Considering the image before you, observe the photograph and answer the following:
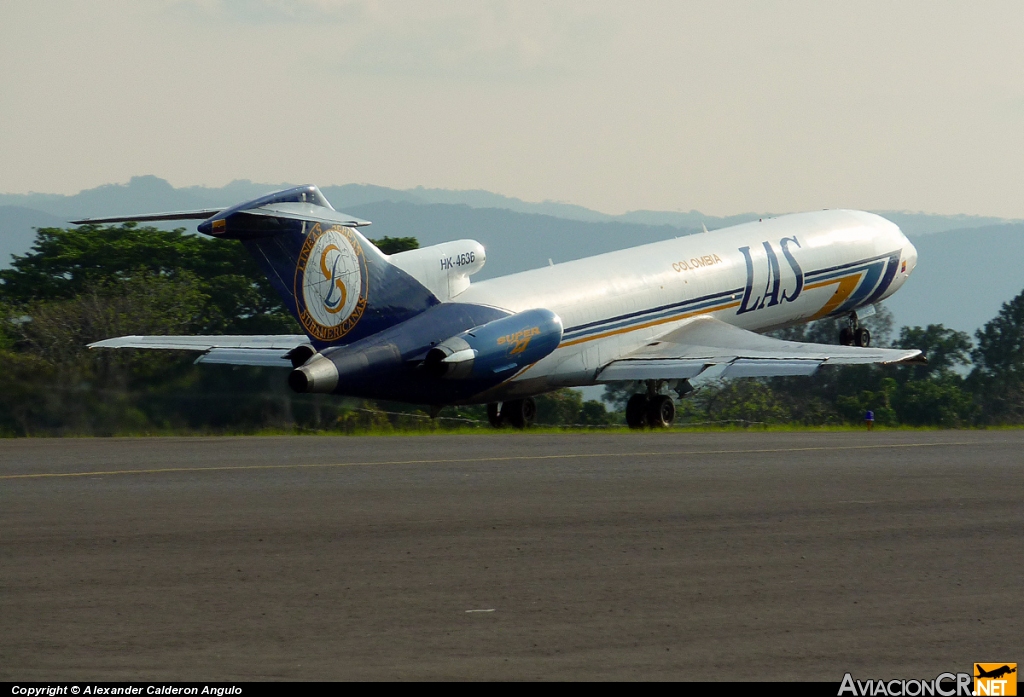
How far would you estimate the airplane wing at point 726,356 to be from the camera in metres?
36.1

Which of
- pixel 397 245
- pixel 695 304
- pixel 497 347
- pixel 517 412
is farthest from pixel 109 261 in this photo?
pixel 497 347

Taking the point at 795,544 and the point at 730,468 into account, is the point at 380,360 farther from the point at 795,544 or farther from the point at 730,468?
the point at 795,544

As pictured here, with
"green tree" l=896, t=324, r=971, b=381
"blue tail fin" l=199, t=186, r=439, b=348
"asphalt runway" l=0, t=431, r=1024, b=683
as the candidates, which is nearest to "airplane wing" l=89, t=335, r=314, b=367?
"blue tail fin" l=199, t=186, r=439, b=348

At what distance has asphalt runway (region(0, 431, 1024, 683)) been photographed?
9.84m

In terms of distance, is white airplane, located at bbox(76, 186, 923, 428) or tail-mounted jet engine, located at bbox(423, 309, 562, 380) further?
tail-mounted jet engine, located at bbox(423, 309, 562, 380)

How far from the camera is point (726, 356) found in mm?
38406

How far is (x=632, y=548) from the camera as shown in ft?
48.0

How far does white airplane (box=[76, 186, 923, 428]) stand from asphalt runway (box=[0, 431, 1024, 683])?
8.50m

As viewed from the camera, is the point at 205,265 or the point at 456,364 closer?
the point at 456,364

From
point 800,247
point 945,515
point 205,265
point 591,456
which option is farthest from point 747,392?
point 945,515

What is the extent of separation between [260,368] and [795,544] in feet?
77.2

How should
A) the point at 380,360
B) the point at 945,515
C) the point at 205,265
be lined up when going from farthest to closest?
1. the point at 205,265
2. the point at 380,360
3. the point at 945,515

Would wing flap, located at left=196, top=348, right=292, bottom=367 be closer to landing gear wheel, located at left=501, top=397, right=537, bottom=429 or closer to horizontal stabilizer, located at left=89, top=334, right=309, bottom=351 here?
horizontal stabilizer, located at left=89, top=334, right=309, bottom=351

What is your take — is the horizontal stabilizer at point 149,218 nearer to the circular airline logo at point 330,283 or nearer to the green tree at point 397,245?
the circular airline logo at point 330,283
